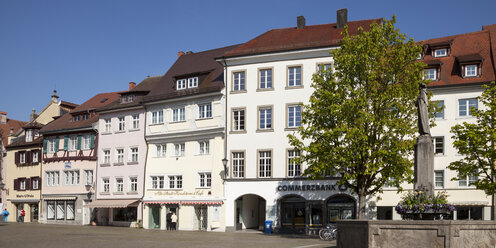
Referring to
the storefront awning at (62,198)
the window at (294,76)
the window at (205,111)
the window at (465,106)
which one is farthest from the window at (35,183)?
the window at (465,106)

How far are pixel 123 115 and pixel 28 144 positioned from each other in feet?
46.0

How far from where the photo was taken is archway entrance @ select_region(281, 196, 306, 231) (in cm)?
4284

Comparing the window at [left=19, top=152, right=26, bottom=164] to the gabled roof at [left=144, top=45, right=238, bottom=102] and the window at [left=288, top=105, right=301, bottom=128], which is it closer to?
the gabled roof at [left=144, top=45, right=238, bottom=102]

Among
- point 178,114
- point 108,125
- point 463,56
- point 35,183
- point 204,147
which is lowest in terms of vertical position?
point 35,183

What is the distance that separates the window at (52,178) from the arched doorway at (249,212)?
2185 cm

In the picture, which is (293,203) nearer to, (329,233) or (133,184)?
(329,233)

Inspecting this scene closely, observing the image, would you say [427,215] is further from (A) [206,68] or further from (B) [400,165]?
(A) [206,68]

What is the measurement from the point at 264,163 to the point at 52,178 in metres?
25.3

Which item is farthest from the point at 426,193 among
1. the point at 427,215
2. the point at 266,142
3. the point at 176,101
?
the point at 176,101

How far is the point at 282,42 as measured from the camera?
148ft

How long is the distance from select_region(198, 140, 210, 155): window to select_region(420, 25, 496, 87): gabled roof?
17.4 metres

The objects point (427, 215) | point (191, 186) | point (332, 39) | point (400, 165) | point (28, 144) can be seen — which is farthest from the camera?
point (28, 144)

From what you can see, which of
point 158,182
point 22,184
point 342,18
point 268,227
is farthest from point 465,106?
point 22,184

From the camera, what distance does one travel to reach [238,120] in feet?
145
